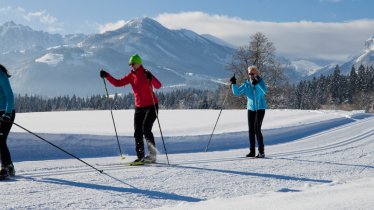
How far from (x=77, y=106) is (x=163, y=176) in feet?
451

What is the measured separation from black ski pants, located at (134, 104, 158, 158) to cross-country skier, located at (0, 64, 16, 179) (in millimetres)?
2430

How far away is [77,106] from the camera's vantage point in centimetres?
14050

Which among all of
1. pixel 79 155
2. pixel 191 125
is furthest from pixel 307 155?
pixel 191 125

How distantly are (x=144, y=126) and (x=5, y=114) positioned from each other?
270 cm

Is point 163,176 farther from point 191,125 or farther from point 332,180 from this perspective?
point 191,125

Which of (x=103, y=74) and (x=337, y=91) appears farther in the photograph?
(x=337, y=91)

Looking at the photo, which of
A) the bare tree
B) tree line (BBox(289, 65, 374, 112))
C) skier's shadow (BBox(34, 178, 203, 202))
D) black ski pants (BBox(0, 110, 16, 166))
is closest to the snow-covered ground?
skier's shadow (BBox(34, 178, 203, 202))

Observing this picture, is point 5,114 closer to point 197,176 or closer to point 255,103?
point 197,176

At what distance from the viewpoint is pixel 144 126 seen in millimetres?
8812

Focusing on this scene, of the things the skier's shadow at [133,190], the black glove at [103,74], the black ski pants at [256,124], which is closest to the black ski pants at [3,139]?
the skier's shadow at [133,190]

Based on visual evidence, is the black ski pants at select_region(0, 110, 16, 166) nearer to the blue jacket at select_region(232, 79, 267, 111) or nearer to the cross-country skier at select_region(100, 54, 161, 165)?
the cross-country skier at select_region(100, 54, 161, 165)

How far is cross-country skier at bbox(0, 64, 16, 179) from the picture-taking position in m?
7.02

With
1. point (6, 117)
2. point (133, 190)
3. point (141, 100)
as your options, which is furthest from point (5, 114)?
point (141, 100)

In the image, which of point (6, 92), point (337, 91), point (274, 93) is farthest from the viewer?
point (337, 91)
